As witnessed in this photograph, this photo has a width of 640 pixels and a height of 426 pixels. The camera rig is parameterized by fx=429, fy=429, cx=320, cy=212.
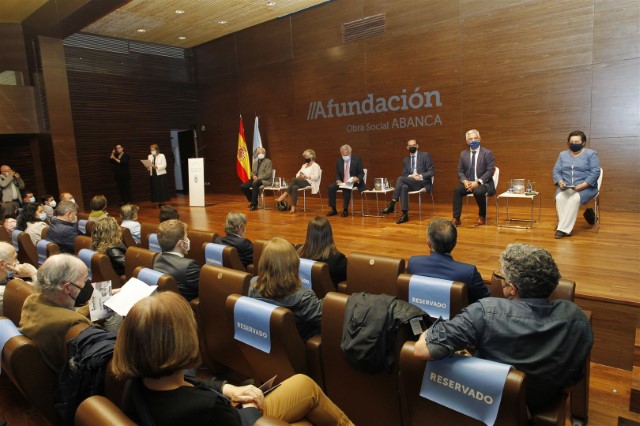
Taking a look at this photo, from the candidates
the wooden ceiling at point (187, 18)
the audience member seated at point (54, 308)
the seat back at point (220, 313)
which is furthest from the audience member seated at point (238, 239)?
the wooden ceiling at point (187, 18)

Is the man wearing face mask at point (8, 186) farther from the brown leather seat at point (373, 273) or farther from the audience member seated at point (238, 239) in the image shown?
the brown leather seat at point (373, 273)

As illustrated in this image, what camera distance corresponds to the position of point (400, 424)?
6.07ft

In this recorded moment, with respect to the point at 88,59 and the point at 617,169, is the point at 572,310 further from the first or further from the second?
the point at 88,59

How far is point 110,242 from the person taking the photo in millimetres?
3604

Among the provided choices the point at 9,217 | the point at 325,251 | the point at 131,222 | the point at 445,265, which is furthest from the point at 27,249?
the point at 445,265

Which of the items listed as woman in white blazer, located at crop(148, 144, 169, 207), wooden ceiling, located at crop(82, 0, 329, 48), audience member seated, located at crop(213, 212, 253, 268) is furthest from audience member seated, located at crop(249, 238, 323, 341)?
woman in white blazer, located at crop(148, 144, 169, 207)

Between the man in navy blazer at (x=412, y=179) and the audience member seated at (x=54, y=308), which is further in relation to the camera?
the man in navy blazer at (x=412, y=179)

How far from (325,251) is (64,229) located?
296 centimetres

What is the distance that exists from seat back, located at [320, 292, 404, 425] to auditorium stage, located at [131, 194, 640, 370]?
1.82 metres

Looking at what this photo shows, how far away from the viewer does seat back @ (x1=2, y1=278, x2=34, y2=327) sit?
7.53 ft

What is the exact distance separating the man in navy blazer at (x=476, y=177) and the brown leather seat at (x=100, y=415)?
504cm

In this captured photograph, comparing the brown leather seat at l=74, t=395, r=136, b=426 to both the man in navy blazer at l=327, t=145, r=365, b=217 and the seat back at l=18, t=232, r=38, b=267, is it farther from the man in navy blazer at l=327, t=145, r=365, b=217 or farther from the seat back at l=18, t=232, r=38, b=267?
the man in navy blazer at l=327, t=145, r=365, b=217

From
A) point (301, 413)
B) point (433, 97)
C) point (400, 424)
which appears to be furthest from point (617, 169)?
point (301, 413)

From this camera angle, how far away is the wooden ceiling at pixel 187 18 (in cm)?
809
